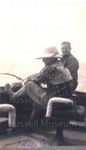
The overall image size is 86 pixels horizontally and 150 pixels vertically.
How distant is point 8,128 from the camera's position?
4.57 feet

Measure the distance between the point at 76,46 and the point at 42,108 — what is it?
51cm

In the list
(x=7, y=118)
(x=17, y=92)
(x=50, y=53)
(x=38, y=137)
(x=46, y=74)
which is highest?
(x=50, y=53)

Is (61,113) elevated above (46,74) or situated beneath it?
situated beneath

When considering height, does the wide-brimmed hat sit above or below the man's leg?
above

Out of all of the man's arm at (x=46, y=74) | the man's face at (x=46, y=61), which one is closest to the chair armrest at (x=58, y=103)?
the man's arm at (x=46, y=74)

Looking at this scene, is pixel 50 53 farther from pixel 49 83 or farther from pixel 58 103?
pixel 58 103

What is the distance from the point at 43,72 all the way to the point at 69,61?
247 mm

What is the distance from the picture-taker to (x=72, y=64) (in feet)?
5.13

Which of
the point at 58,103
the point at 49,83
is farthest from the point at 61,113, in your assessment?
the point at 49,83

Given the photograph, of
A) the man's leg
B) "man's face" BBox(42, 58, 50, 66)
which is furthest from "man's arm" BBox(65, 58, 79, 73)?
the man's leg

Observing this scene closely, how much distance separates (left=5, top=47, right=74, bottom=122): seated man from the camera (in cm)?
146

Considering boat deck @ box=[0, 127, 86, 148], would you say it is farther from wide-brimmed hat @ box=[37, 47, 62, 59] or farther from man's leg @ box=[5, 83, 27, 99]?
wide-brimmed hat @ box=[37, 47, 62, 59]

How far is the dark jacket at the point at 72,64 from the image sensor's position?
1.54 m

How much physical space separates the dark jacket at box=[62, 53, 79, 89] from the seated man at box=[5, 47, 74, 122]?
46 mm
